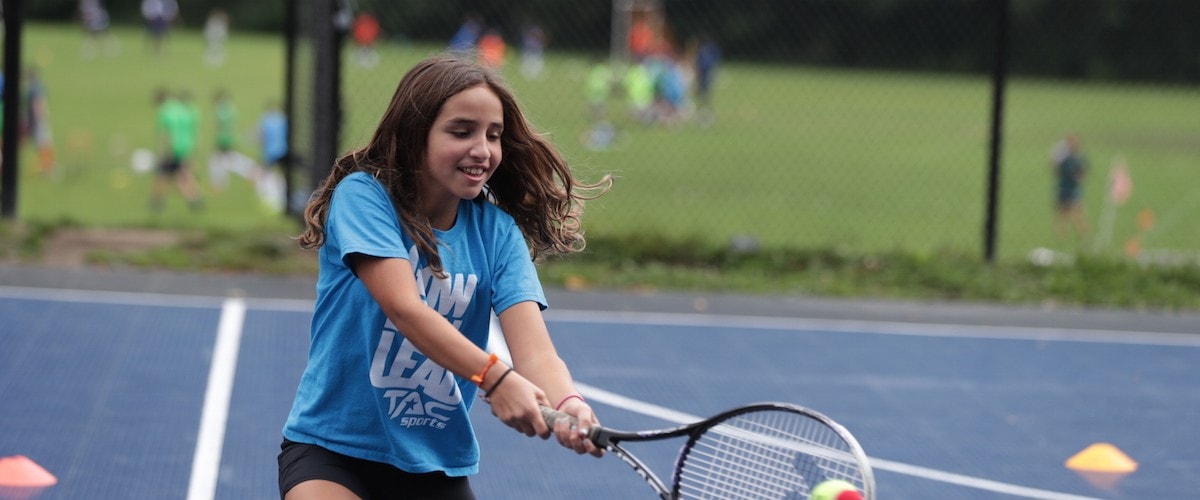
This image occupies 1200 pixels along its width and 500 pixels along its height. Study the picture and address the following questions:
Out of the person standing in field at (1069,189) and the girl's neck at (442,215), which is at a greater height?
the girl's neck at (442,215)

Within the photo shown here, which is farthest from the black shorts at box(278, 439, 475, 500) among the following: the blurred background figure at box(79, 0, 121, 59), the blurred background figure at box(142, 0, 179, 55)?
the blurred background figure at box(79, 0, 121, 59)

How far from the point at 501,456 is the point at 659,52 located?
82.9 feet

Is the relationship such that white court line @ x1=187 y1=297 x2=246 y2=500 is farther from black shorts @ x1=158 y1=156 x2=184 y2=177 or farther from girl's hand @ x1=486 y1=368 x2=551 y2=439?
black shorts @ x1=158 y1=156 x2=184 y2=177

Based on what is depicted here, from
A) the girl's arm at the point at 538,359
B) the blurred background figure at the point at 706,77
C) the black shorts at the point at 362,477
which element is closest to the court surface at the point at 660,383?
the black shorts at the point at 362,477

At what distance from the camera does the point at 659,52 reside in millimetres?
30656

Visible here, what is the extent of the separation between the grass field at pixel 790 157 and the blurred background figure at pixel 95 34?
1.78 meters

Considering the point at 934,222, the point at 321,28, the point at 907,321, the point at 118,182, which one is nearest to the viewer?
the point at 907,321

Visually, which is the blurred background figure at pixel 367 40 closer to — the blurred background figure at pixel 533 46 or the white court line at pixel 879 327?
the blurred background figure at pixel 533 46

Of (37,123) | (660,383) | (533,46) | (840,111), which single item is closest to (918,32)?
(840,111)

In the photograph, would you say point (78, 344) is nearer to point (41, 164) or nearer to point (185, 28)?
point (41, 164)

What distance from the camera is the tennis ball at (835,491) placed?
3.08m

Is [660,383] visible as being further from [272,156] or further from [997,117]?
[272,156]

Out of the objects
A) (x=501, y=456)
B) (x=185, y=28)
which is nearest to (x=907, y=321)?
(x=501, y=456)

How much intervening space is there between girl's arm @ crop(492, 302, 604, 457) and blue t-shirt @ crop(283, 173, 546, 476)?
0.03 meters
